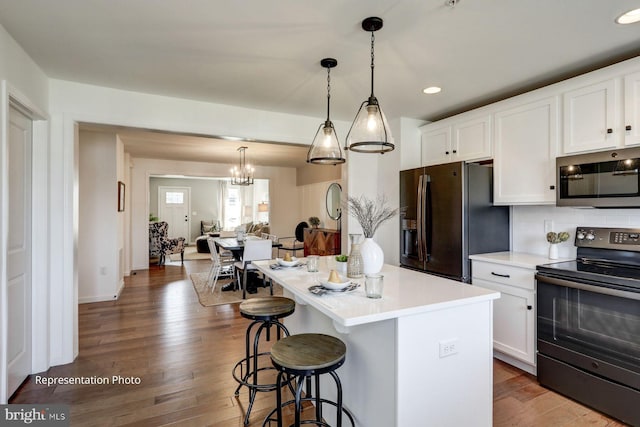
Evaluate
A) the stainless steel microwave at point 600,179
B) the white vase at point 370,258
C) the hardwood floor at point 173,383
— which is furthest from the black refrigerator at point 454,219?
the white vase at point 370,258

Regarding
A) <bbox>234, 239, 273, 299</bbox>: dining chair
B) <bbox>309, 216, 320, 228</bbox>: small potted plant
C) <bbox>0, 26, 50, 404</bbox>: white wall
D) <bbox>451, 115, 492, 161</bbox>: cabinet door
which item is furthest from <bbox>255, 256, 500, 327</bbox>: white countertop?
<bbox>309, 216, 320, 228</bbox>: small potted plant

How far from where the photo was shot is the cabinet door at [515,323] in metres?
2.52

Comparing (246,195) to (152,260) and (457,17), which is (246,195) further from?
(457,17)

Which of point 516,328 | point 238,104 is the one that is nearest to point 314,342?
point 516,328

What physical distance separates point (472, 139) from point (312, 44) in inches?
78.1

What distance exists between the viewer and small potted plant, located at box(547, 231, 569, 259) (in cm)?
268

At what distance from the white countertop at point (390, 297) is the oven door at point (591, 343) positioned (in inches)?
39.6

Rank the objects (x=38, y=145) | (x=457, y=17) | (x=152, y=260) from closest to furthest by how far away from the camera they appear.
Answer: (x=457, y=17) < (x=38, y=145) < (x=152, y=260)

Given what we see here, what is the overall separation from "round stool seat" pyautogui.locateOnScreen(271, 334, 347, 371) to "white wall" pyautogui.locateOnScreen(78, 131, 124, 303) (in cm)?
421

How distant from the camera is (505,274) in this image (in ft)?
8.86

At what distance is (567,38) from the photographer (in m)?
2.10

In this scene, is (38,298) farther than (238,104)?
No

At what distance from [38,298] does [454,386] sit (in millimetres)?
3106

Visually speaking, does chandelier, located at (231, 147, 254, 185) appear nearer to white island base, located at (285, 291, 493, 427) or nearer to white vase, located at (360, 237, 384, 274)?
white vase, located at (360, 237, 384, 274)
